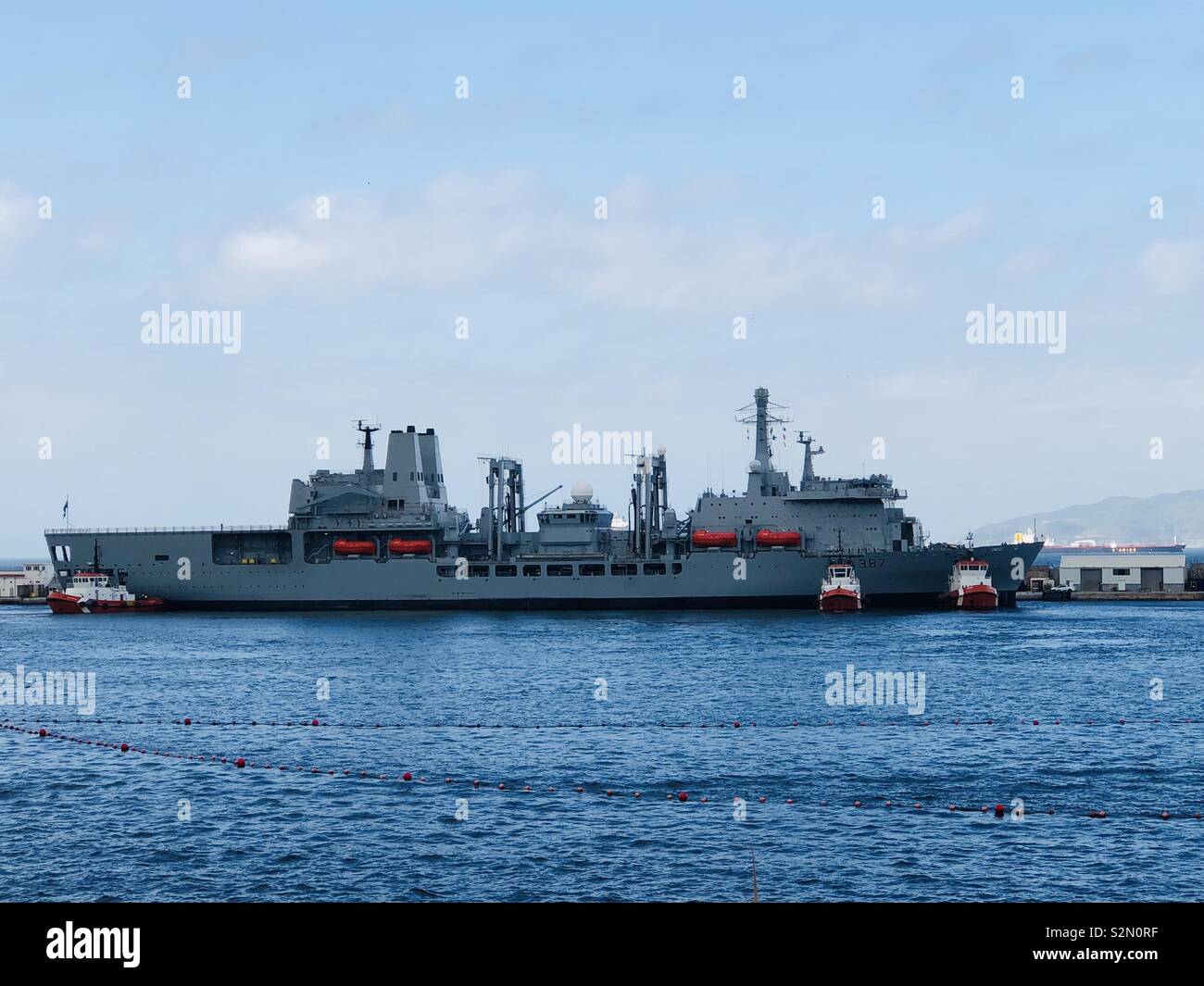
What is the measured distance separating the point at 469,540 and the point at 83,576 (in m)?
29.4

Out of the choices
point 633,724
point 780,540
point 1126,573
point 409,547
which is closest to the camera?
point 633,724

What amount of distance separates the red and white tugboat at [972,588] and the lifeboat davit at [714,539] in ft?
52.6

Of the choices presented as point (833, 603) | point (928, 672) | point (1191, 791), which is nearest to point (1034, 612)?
point (833, 603)

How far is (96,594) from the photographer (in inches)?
3573

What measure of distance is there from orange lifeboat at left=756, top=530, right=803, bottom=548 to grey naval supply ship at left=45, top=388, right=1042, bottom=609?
9cm

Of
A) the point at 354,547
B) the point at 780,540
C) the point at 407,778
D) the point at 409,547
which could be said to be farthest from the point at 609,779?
the point at 354,547

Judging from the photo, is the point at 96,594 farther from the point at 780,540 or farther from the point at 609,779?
the point at 609,779

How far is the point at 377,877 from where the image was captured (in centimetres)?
2211

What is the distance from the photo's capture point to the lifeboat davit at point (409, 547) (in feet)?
285

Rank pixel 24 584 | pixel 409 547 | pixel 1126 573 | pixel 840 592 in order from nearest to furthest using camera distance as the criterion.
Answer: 1. pixel 840 592
2. pixel 409 547
3. pixel 1126 573
4. pixel 24 584

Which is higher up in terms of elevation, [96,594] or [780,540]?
[780,540]

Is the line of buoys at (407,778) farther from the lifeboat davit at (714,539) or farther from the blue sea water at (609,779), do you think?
the lifeboat davit at (714,539)

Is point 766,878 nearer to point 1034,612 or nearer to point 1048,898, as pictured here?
point 1048,898

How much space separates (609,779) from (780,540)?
54148 millimetres
